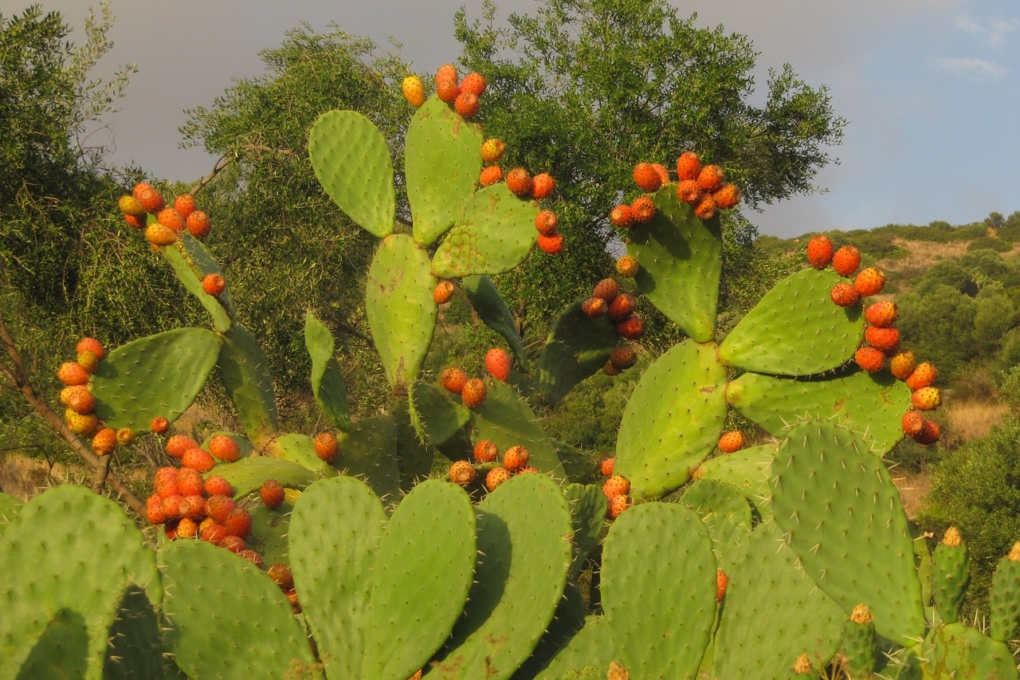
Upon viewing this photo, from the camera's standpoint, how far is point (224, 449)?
3062 mm

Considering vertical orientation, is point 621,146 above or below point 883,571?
above

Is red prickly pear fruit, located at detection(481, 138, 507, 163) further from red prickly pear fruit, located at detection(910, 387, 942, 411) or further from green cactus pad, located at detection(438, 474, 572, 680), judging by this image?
red prickly pear fruit, located at detection(910, 387, 942, 411)

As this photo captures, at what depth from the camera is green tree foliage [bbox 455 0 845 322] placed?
1028 centimetres

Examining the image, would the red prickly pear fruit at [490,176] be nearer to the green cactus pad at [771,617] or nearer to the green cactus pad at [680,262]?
the green cactus pad at [680,262]

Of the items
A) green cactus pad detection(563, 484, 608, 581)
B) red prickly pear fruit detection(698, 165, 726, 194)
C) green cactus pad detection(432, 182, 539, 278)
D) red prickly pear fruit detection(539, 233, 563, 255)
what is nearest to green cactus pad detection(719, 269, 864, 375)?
red prickly pear fruit detection(698, 165, 726, 194)

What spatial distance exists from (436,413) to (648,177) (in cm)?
99

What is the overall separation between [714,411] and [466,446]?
2.70 feet

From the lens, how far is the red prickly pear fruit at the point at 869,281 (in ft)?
9.18

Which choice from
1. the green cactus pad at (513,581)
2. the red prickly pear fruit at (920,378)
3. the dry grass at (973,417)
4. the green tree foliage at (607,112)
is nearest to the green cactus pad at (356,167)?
the green cactus pad at (513,581)

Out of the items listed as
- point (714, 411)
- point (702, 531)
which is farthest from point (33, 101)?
point (702, 531)

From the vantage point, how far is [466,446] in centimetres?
317

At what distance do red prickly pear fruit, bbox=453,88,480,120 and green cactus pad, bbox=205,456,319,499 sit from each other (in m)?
1.34

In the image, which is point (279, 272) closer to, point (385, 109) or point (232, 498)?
point (385, 109)

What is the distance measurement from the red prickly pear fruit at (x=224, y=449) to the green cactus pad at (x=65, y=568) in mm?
1213
